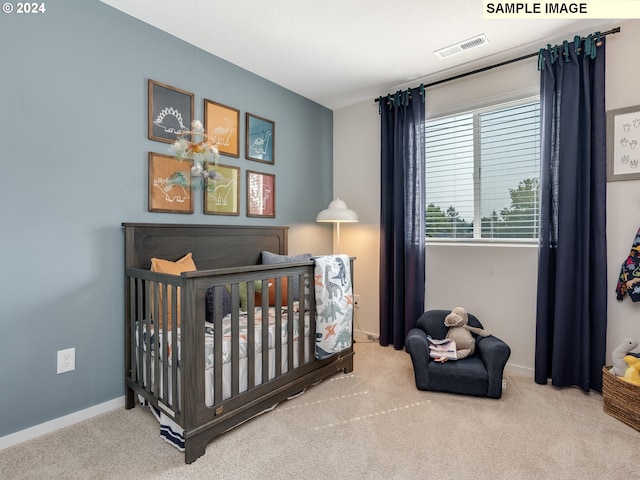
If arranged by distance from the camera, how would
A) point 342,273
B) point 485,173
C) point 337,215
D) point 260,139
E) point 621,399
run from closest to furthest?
1. point 621,399
2. point 342,273
3. point 485,173
4. point 260,139
5. point 337,215

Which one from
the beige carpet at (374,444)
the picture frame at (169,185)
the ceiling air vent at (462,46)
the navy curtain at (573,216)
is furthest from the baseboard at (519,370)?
the picture frame at (169,185)

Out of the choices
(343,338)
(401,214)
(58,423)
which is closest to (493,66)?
(401,214)

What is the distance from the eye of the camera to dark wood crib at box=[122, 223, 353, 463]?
5.23ft

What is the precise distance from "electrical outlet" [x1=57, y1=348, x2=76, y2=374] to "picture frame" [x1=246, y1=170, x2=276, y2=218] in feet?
4.80

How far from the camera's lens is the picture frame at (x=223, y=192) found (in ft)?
8.20

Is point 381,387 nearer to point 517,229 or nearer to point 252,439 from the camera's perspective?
point 252,439

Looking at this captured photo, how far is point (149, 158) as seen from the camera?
217 centimetres

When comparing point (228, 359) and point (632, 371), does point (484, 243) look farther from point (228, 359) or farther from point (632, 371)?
point (228, 359)

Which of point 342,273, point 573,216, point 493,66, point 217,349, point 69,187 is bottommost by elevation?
point 217,349

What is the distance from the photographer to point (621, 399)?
1.89m

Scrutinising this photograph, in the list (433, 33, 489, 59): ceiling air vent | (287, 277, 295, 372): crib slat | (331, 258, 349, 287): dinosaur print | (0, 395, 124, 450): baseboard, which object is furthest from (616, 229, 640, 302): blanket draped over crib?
(0, 395, 124, 450): baseboard

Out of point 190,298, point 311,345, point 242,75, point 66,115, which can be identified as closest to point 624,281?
point 311,345

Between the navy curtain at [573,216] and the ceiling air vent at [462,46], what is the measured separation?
43cm

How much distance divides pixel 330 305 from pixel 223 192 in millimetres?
1177
